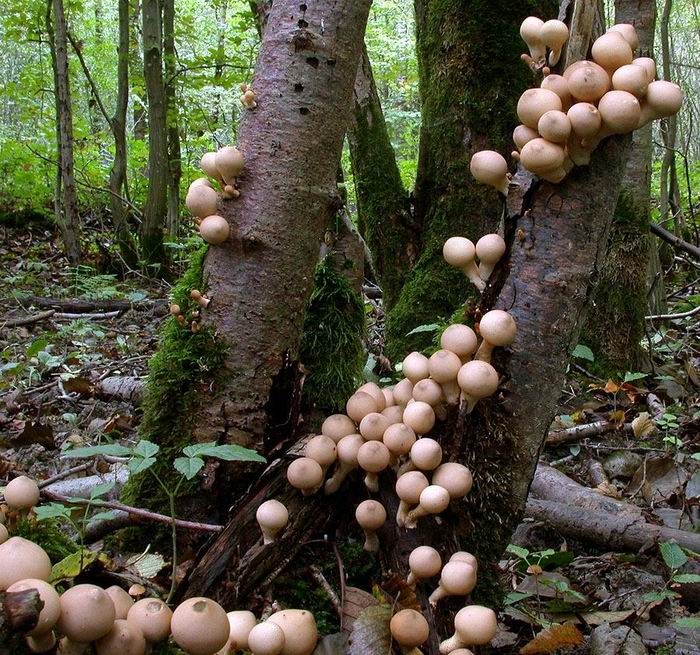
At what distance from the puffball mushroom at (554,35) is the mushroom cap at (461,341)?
951mm

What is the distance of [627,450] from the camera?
380cm

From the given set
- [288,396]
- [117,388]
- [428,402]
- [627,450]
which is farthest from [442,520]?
[117,388]

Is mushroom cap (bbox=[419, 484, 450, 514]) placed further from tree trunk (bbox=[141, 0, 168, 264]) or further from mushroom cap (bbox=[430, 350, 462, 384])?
tree trunk (bbox=[141, 0, 168, 264])

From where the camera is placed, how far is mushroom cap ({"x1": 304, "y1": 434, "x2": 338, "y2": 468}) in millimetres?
1968

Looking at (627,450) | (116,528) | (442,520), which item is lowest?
(627,450)

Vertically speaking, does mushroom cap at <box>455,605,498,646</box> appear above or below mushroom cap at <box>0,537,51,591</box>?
below

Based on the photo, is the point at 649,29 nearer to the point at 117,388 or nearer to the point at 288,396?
the point at 288,396

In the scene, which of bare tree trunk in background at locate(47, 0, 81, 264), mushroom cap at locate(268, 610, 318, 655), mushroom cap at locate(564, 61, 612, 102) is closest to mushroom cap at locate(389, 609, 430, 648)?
mushroom cap at locate(268, 610, 318, 655)

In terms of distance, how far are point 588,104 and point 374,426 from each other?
114cm

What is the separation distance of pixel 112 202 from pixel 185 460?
28.7 ft

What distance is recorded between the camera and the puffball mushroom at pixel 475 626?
5.27ft

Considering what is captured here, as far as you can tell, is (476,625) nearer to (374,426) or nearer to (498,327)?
(374,426)

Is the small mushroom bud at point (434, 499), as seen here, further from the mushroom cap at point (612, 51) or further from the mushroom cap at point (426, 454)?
the mushroom cap at point (612, 51)

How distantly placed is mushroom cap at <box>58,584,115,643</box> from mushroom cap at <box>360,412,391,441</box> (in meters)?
0.87
